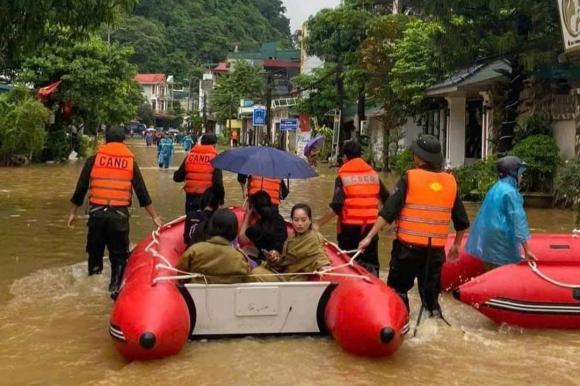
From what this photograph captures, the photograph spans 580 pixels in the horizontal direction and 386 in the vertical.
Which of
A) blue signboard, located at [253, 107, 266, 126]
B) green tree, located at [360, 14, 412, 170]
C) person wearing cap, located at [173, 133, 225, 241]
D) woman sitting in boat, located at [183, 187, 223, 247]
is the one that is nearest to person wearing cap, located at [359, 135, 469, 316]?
woman sitting in boat, located at [183, 187, 223, 247]

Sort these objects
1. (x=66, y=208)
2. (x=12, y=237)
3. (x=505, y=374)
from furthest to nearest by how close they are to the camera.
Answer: (x=66, y=208) → (x=12, y=237) → (x=505, y=374)

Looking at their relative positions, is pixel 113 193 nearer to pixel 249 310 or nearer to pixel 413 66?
pixel 249 310

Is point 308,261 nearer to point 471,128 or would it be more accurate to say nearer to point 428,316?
point 428,316

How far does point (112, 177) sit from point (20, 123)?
21119mm

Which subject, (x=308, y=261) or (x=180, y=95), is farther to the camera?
(x=180, y=95)

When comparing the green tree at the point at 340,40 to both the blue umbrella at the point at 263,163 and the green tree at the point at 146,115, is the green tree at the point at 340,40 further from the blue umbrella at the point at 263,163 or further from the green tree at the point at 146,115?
the green tree at the point at 146,115

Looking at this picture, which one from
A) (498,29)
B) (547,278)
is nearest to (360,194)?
(547,278)

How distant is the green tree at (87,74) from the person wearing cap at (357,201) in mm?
23842

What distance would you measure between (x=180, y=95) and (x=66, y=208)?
325 feet

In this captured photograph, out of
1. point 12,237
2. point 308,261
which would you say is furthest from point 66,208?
point 308,261

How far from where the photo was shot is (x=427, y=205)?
6.05 metres

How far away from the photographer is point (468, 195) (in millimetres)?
17984

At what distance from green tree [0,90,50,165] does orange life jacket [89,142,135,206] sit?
20834 mm

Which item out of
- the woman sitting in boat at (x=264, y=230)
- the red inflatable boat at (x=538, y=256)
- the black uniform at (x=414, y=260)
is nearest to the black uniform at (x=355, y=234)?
the woman sitting in boat at (x=264, y=230)
